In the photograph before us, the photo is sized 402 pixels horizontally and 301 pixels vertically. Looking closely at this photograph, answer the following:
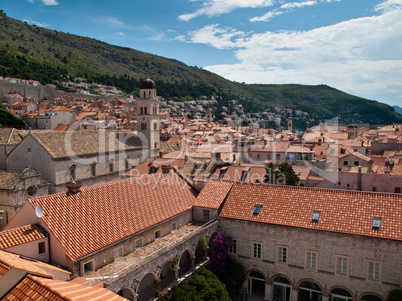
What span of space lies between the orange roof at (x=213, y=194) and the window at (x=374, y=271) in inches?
452

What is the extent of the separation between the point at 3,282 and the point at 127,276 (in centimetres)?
621

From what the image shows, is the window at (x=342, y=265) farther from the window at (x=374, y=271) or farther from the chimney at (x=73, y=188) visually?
the chimney at (x=73, y=188)

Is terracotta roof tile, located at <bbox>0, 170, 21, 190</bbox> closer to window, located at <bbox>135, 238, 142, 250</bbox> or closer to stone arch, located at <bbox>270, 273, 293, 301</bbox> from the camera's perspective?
window, located at <bbox>135, 238, 142, 250</bbox>

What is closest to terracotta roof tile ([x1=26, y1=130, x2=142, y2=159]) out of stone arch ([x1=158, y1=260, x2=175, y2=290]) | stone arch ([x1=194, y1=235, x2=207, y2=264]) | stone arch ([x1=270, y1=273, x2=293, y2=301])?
stone arch ([x1=158, y1=260, x2=175, y2=290])

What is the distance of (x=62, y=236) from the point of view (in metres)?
17.5

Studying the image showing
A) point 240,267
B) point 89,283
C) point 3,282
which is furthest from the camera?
point 240,267

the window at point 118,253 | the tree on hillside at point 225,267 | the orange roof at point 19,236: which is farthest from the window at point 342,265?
the orange roof at point 19,236

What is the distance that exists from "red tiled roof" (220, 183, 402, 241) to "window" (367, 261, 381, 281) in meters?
1.97

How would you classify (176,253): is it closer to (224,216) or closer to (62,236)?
(224,216)

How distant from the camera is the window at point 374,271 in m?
20.4

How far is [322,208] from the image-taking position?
75.3 ft

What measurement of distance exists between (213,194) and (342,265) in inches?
443

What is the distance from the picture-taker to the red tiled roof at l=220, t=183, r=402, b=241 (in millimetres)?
20906

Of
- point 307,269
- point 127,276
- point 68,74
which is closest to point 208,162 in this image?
point 307,269
